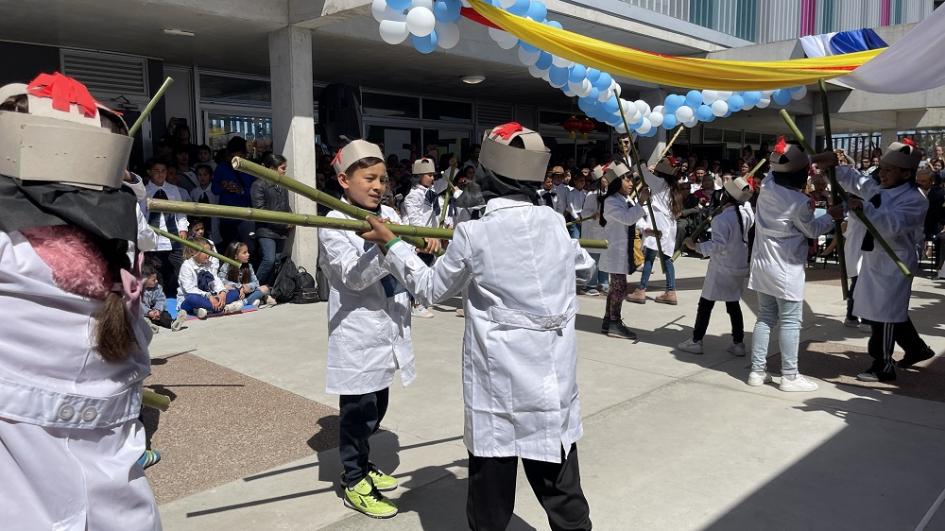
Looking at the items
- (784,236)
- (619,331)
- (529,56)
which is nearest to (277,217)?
(529,56)

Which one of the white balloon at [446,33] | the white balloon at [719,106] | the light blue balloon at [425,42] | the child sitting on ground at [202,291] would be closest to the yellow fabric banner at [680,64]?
the white balloon at [446,33]

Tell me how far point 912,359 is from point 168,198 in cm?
773

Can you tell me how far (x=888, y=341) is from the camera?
5387mm

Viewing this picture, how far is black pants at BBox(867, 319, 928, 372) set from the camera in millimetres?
5391

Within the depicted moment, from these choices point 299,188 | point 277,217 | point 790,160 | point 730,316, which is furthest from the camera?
point 730,316

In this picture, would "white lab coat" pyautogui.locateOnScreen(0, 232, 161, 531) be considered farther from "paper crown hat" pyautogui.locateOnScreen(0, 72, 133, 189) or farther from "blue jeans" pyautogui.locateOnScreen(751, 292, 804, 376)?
"blue jeans" pyautogui.locateOnScreen(751, 292, 804, 376)

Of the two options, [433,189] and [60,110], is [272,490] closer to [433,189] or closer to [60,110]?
[60,110]

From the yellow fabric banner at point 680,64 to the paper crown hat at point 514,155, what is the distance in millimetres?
2680

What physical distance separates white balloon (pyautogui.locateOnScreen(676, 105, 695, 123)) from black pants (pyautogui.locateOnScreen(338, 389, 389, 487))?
505 centimetres

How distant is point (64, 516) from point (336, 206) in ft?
4.74

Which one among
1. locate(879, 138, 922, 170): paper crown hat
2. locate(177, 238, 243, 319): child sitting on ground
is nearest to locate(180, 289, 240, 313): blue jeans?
locate(177, 238, 243, 319): child sitting on ground

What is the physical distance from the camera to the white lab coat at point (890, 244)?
17.3ft

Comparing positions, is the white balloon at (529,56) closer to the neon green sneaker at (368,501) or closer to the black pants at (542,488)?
the neon green sneaker at (368,501)

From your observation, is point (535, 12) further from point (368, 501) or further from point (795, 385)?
point (368, 501)
